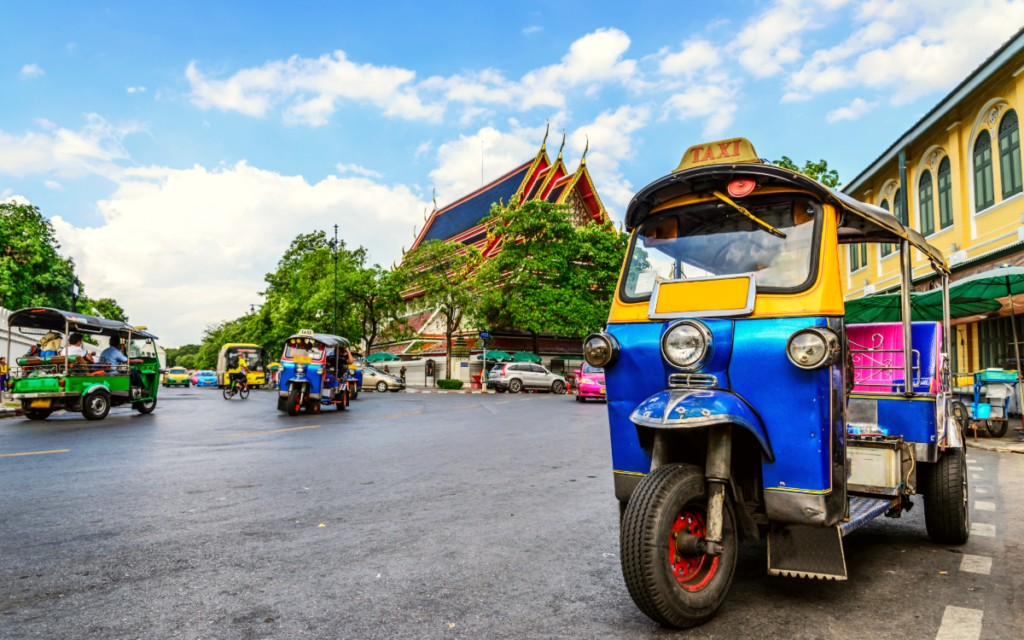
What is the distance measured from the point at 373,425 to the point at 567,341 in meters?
29.6

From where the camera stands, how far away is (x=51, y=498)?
18.2ft

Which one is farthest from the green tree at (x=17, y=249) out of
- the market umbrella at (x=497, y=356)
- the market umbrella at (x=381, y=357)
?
the market umbrella at (x=497, y=356)

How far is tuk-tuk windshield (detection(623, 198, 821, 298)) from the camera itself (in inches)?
135

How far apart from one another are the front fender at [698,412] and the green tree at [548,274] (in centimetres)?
3233

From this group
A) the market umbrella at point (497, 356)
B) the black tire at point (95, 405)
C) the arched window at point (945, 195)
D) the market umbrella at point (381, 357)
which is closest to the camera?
the black tire at point (95, 405)

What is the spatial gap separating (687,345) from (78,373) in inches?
578

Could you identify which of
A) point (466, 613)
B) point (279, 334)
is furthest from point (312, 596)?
point (279, 334)

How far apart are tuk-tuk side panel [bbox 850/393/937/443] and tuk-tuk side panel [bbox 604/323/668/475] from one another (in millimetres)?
2004

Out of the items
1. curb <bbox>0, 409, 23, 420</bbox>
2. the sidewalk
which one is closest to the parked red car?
the sidewalk

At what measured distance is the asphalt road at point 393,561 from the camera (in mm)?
2986

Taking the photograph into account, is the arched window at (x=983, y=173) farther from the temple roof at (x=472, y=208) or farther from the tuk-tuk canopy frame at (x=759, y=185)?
the temple roof at (x=472, y=208)

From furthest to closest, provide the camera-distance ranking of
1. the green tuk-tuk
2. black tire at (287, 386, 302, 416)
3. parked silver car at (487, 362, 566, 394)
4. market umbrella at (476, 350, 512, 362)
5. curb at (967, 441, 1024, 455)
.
Answer: market umbrella at (476, 350, 512, 362) → parked silver car at (487, 362, 566, 394) → black tire at (287, 386, 302, 416) → the green tuk-tuk → curb at (967, 441, 1024, 455)

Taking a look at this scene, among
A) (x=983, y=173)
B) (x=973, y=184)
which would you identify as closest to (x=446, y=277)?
(x=973, y=184)

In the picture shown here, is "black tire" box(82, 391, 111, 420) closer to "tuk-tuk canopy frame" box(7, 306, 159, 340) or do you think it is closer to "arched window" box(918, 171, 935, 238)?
"tuk-tuk canopy frame" box(7, 306, 159, 340)
